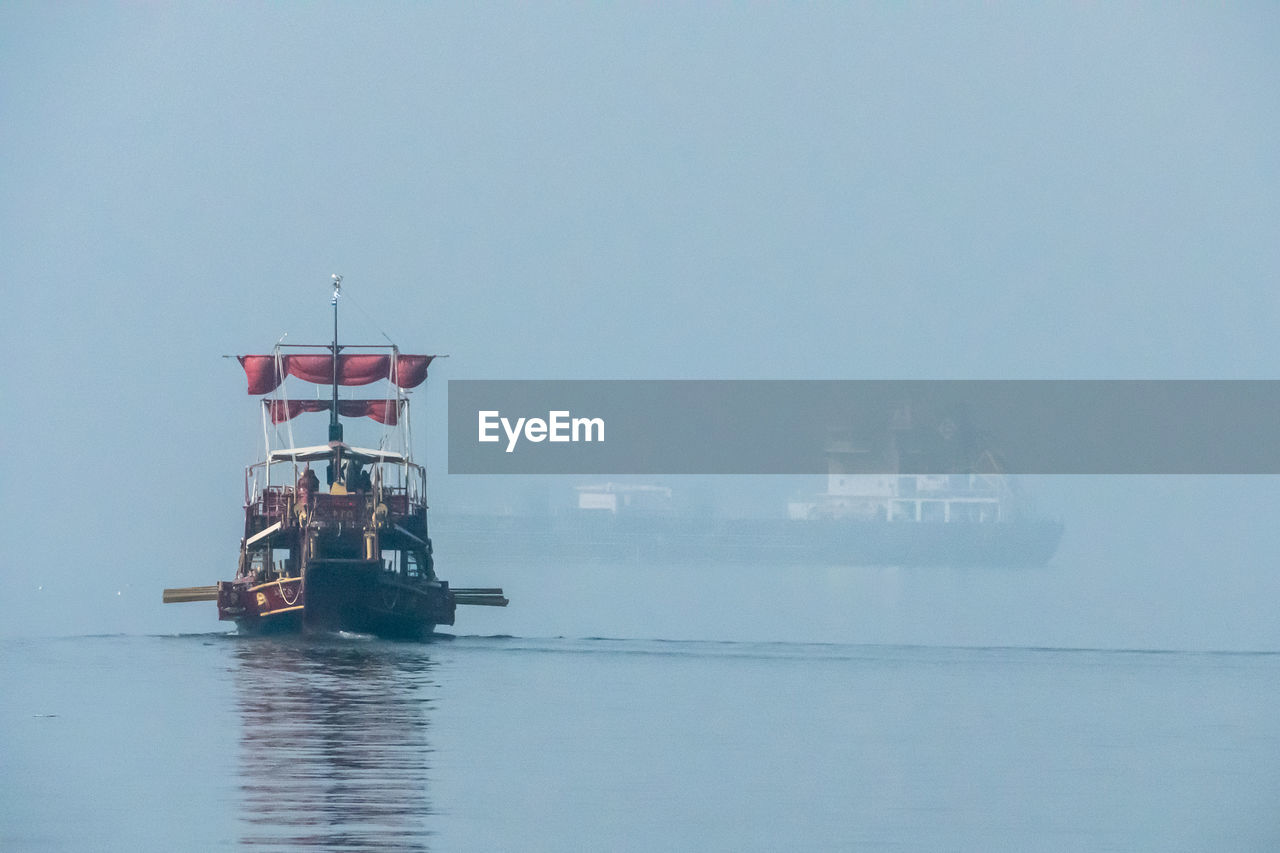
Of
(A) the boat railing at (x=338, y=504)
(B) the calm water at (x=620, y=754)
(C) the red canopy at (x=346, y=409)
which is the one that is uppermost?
(C) the red canopy at (x=346, y=409)

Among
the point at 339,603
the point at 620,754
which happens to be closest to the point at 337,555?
the point at 339,603

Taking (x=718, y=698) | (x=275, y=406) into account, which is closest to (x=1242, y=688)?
(x=718, y=698)

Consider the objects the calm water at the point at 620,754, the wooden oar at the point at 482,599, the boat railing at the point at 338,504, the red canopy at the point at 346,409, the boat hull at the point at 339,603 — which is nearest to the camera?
the calm water at the point at 620,754

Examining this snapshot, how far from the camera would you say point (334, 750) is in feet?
123

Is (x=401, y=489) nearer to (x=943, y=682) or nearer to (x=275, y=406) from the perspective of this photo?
(x=275, y=406)

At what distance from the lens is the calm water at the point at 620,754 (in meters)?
29.8

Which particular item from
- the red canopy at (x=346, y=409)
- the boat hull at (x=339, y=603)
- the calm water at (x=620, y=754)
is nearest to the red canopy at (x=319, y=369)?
the red canopy at (x=346, y=409)

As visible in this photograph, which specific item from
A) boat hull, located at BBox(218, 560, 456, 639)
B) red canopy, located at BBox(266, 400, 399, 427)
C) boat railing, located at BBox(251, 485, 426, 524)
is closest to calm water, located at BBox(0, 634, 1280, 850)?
boat hull, located at BBox(218, 560, 456, 639)

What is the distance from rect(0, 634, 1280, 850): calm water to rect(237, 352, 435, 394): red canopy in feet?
86.4

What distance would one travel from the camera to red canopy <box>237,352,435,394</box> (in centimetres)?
9012

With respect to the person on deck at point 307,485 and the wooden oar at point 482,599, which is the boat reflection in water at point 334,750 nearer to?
the person on deck at point 307,485

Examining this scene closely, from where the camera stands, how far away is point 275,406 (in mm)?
90250

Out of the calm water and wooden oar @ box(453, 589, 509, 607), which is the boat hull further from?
wooden oar @ box(453, 589, 509, 607)

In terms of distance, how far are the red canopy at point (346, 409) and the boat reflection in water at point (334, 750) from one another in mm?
26396
